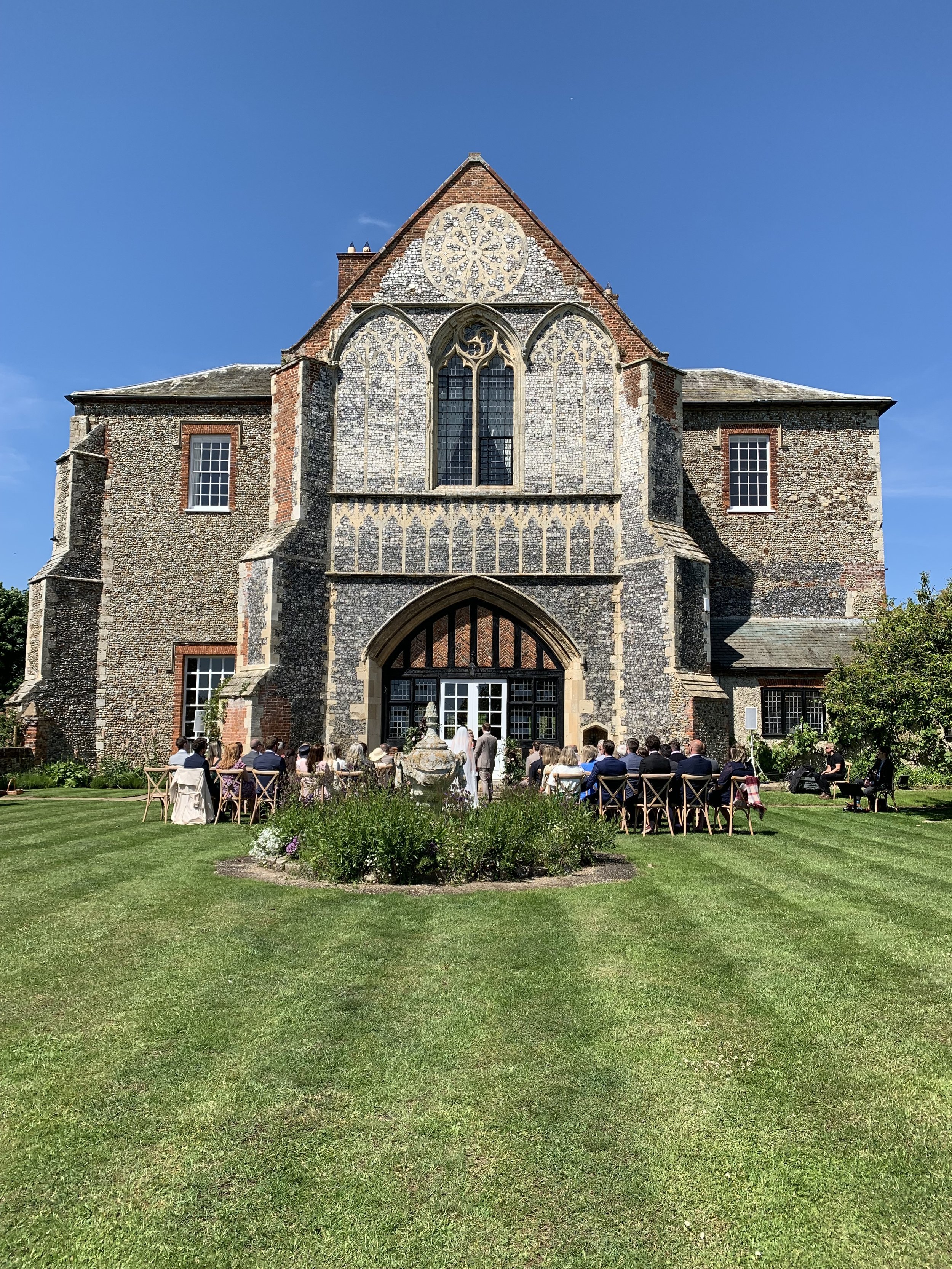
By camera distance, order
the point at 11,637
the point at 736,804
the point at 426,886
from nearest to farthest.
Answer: the point at 426,886 < the point at 736,804 < the point at 11,637

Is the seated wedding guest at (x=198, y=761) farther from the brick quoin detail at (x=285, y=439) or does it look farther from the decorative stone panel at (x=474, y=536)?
the brick quoin detail at (x=285, y=439)

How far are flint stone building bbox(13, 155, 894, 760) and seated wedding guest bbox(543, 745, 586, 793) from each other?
215 inches

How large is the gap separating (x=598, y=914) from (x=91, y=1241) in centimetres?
509

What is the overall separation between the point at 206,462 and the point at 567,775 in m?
14.6

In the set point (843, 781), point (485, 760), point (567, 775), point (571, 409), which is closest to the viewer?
point (567, 775)

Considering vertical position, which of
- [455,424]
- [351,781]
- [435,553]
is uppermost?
[455,424]

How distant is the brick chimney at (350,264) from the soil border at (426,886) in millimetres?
16645

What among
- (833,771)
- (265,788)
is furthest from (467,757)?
(833,771)

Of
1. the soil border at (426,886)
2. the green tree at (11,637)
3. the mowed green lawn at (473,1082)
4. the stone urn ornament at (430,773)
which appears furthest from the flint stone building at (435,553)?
the green tree at (11,637)

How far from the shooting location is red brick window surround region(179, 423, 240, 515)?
21.9m

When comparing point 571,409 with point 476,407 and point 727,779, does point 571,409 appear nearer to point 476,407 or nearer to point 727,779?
point 476,407

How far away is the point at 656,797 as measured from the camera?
1279 cm

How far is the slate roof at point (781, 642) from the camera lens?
20.1 meters

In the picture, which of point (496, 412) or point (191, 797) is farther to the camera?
point (496, 412)
